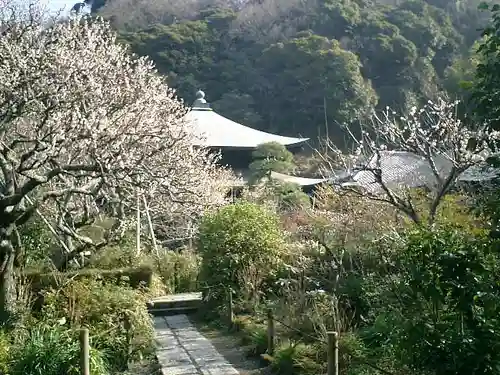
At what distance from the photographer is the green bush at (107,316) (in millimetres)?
8148

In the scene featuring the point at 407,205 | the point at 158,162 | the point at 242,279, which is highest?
the point at 158,162

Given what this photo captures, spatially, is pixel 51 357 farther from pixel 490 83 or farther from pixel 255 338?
pixel 490 83

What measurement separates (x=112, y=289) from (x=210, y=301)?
3.60 metres

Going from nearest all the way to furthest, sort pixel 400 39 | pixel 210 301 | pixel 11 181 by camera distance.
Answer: pixel 11 181 → pixel 210 301 → pixel 400 39

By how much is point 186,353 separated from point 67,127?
363 cm

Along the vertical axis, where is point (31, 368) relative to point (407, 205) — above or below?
below

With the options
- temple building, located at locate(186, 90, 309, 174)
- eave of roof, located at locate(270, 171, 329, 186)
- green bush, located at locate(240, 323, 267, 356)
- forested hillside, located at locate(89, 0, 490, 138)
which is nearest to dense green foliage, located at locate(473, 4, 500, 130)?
green bush, located at locate(240, 323, 267, 356)

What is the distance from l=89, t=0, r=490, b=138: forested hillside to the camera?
35312mm

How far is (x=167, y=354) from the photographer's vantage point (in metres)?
8.95

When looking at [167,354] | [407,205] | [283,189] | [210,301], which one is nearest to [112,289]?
[167,354]

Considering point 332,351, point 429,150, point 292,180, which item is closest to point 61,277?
point 332,351

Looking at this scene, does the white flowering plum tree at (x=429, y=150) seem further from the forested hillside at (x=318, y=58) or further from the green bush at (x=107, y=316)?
the forested hillside at (x=318, y=58)

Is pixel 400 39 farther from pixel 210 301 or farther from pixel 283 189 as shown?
pixel 210 301

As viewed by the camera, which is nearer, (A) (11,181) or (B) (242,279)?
(A) (11,181)
